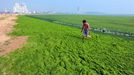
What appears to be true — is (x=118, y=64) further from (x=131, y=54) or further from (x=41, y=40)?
(x=41, y=40)

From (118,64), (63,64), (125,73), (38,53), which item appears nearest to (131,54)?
(118,64)

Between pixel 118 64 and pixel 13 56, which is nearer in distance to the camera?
pixel 118 64

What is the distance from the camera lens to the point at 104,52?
2088cm

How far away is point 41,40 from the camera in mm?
26172

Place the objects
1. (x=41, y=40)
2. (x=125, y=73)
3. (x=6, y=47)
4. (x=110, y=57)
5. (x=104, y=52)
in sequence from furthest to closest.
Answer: (x=41, y=40)
(x=6, y=47)
(x=104, y=52)
(x=110, y=57)
(x=125, y=73)

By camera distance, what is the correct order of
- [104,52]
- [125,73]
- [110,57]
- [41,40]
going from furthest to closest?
[41,40] → [104,52] → [110,57] → [125,73]

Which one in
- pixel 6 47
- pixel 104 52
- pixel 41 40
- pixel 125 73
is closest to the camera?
pixel 125 73

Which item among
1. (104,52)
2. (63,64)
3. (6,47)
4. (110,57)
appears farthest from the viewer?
(6,47)

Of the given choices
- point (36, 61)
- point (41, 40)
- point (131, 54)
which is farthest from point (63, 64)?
point (41, 40)

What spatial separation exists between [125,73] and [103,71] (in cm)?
141

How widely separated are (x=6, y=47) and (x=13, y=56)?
137 inches

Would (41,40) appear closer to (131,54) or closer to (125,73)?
(131,54)

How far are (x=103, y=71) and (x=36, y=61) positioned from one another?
202 inches

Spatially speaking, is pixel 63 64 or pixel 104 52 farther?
pixel 104 52
